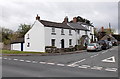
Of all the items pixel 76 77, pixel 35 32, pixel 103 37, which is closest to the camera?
pixel 76 77

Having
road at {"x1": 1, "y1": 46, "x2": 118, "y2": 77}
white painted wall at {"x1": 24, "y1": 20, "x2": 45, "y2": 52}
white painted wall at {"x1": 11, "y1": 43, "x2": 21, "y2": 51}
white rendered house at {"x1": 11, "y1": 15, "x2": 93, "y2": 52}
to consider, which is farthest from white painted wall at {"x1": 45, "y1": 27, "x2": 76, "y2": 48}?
road at {"x1": 1, "y1": 46, "x2": 118, "y2": 77}

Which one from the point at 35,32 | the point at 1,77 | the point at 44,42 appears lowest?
the point at 1,77

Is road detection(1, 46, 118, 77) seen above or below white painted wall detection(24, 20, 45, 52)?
below

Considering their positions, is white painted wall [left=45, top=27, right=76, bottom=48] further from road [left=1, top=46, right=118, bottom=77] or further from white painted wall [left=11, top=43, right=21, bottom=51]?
road [left=1, top=46, right=118, bottom=77]

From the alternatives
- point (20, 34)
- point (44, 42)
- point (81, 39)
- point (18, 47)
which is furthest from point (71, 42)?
point (20, 34)

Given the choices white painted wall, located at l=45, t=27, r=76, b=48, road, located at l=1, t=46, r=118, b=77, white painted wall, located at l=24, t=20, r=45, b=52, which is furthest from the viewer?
white painted wall, located at l=45, t=27, r=76, b=48

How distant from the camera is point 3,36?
203 ft

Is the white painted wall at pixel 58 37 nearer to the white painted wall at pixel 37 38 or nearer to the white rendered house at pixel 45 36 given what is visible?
the white rendered house at pixel 45 36

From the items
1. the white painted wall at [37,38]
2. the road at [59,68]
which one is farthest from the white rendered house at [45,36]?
the road at [59,68]

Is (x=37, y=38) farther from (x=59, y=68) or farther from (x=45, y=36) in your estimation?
(x=59, y=68)

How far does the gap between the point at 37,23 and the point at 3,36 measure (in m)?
34.3

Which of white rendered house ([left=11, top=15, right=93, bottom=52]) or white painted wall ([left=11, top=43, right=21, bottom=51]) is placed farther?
white painted wall ([left=11, top=43, right=21, bottom=51])

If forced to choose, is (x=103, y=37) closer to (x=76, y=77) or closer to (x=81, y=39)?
(x=81, y=39)

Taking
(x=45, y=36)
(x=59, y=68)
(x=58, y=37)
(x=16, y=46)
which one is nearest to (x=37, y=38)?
(x=45, y=36)
